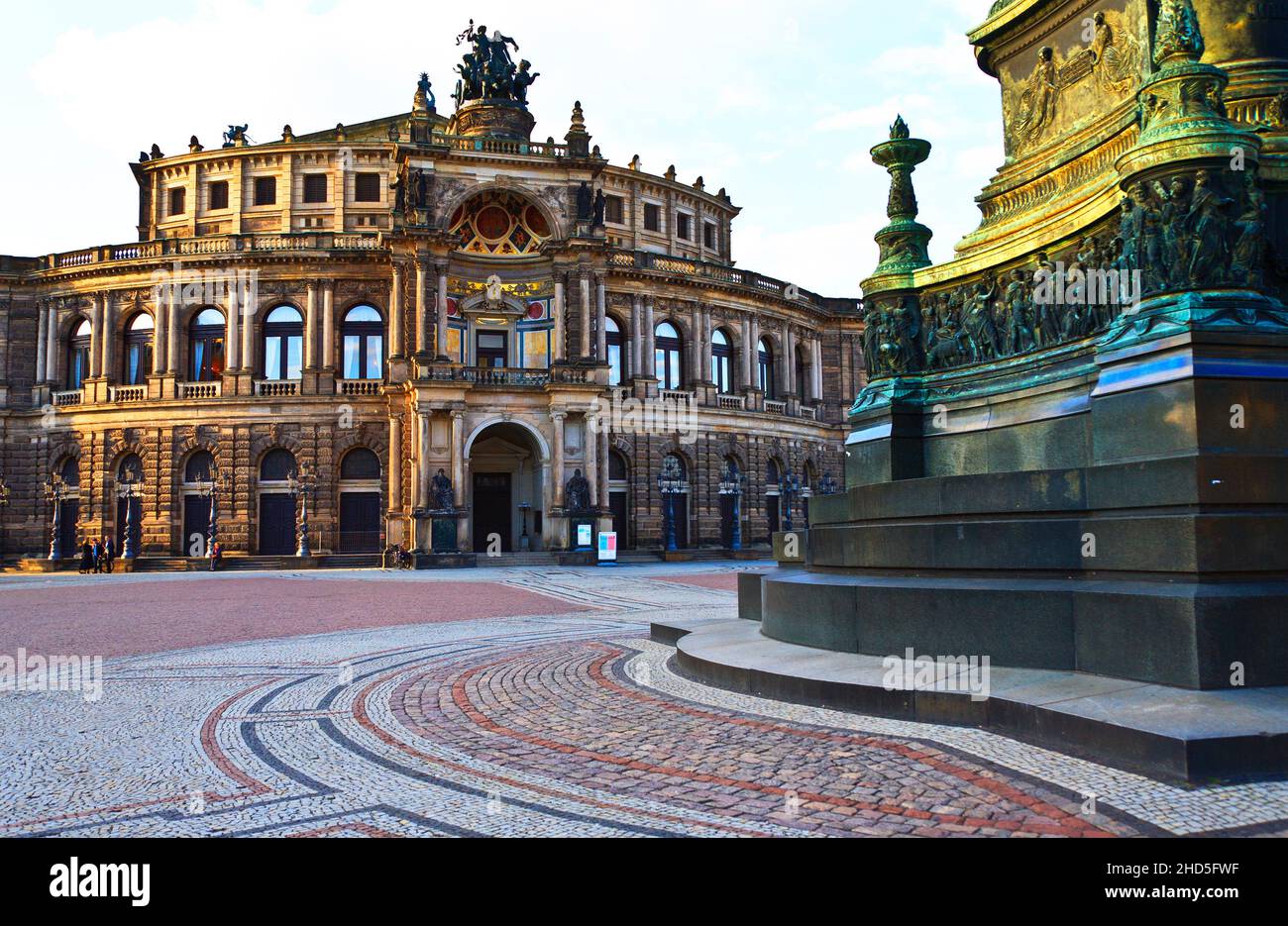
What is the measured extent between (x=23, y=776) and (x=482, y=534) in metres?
37.4

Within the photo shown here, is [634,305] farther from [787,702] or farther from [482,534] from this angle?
[787,702]

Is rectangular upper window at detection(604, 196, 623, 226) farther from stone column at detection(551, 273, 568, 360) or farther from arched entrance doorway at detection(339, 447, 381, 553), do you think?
arched entrance doorway at detection(339, 447, 381, 553)

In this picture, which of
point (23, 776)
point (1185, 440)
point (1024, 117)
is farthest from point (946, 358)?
point (23, 776)

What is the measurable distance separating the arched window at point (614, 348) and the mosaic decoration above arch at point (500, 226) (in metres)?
5.35

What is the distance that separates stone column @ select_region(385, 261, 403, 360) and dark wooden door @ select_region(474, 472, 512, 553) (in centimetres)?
681

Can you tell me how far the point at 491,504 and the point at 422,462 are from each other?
623cm

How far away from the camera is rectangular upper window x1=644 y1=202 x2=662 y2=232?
51.9 m

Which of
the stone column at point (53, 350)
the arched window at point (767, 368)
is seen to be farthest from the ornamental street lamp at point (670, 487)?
the stone column at point (53, 350)

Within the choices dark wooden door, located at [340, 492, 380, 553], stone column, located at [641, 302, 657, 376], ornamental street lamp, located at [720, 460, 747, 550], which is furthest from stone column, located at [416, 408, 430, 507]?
ornamental street lamp, located at [720, 460, 747, 550]

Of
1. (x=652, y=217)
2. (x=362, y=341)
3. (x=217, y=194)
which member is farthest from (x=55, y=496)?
→ (x=652, y=217)

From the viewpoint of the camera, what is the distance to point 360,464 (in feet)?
141

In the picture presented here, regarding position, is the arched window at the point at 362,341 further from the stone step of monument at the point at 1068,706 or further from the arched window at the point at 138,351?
the stone step of monument at the point at 1068,706

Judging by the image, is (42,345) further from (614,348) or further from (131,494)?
(614,348)

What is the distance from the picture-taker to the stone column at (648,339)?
4472cm
